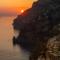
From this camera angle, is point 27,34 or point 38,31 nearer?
point 38,31

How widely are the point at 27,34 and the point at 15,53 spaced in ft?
71.9

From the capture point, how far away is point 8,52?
88.7 m

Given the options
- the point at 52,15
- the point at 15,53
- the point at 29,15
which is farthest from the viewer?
the point at 29,15

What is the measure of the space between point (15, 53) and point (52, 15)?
78.4ft

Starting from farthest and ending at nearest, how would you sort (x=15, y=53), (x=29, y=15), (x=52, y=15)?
1. (x=29, y=15)
2. (x=52, y=15)
3. (x=15, y=53)

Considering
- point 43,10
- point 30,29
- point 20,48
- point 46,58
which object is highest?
point 43,10

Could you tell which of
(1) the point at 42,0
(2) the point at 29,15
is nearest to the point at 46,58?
(1) the point at 42,0

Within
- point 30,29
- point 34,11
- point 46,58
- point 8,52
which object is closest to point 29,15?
point 34,11

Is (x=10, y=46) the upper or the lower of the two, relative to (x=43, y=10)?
lower

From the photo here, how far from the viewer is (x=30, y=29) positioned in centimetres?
10800

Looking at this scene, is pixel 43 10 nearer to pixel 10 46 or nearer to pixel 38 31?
pixel 38 31

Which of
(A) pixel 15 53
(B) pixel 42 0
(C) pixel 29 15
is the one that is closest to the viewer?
(A) pixel 15 53

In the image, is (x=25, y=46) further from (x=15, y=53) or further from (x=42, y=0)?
(x=42, y=0)

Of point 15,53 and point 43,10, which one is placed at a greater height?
point 43,10
